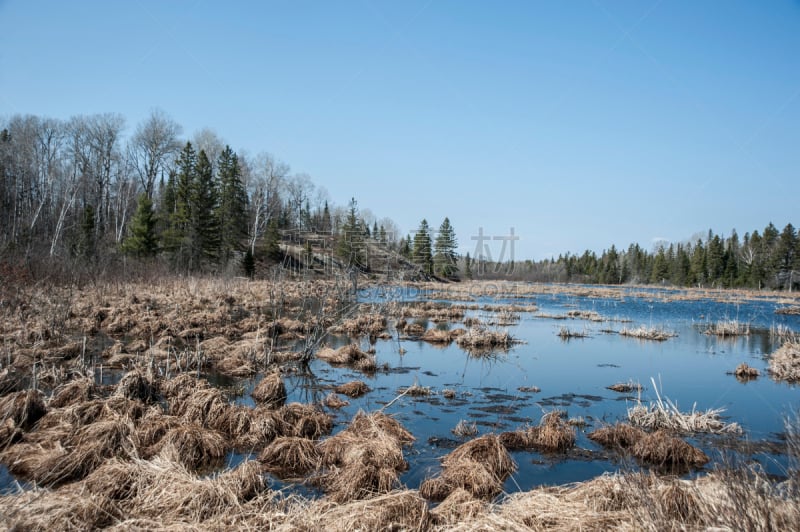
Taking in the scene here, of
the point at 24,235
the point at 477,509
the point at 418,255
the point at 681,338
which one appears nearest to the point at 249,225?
the point at 418,255

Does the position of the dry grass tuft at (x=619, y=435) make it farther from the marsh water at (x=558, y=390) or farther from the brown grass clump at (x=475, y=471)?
the brown grass clump at (x=475, y=471)

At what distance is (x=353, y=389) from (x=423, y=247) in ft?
188

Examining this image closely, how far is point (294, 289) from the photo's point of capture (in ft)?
112

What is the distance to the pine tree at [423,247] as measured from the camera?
67.1 m

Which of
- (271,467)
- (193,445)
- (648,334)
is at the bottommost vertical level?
(271,467)

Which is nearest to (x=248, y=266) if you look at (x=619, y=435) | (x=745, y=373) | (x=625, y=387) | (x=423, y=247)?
(x=423, y=247)

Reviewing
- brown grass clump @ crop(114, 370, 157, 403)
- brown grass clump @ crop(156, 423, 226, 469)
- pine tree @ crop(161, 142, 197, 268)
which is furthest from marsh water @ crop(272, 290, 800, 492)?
pine tree @ crop(161, 142, 197, 268)

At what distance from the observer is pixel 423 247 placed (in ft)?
223

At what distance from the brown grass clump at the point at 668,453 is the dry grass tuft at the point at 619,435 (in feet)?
0.91

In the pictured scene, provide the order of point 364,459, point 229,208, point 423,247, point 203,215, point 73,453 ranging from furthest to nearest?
point 423,247 → point 229,208 → point 203,215 → point 364,459 → point 73,453

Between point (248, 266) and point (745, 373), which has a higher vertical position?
point (248, 266)

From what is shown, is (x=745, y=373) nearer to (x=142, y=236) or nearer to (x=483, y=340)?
(x=483, y=340)

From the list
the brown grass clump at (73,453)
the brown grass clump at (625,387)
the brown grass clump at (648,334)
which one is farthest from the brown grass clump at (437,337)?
the brown grass clump at (73,453)

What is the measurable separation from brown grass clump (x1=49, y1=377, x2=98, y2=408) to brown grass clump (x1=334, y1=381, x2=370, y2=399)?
481 cm
